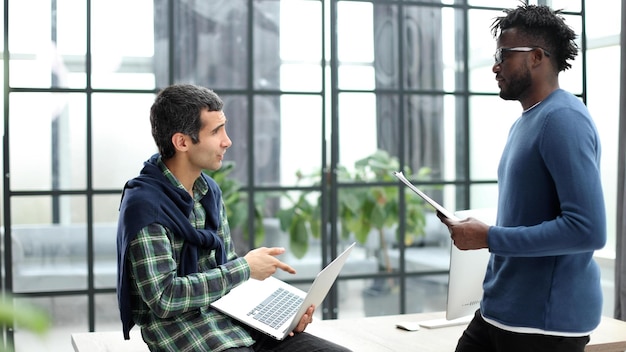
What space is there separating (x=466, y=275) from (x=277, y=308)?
1.99ft

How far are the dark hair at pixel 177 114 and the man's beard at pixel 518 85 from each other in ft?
2.55

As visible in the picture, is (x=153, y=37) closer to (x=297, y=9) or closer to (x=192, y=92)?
(x=297, y=9)

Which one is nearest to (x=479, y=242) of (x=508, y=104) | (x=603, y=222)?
(x=603, y=222)

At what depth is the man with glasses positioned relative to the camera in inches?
61.9

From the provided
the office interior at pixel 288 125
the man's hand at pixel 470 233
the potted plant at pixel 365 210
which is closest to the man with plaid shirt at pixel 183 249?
the man's hand at pixel 470 233

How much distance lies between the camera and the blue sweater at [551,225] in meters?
1.57

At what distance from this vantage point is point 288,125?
4.07 m

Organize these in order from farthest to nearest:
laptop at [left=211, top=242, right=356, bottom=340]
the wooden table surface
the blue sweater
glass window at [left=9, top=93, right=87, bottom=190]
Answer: glass window at [left=9, top=93, right=87, bottom=190], the wooden table surface, laptop at [left=211, top=242, right=356, bottom=340], the blue sweater

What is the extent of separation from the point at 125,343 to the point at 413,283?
245cm

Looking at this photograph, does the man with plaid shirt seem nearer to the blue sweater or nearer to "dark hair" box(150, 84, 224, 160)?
"dark hair" box(150, 84, 224, 160)

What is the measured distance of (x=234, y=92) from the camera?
393 centimetres

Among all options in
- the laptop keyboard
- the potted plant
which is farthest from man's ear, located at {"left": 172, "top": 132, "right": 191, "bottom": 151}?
the potted plant

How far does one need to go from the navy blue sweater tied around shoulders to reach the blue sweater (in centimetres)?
Result: 73

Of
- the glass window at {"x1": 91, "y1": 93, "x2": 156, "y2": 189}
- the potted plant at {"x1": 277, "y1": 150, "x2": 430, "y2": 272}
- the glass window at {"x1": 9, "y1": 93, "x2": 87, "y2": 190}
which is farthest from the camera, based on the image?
the potted plant at {"x1": 277, "y1": 150, "x2": 430, "y2": 272}
